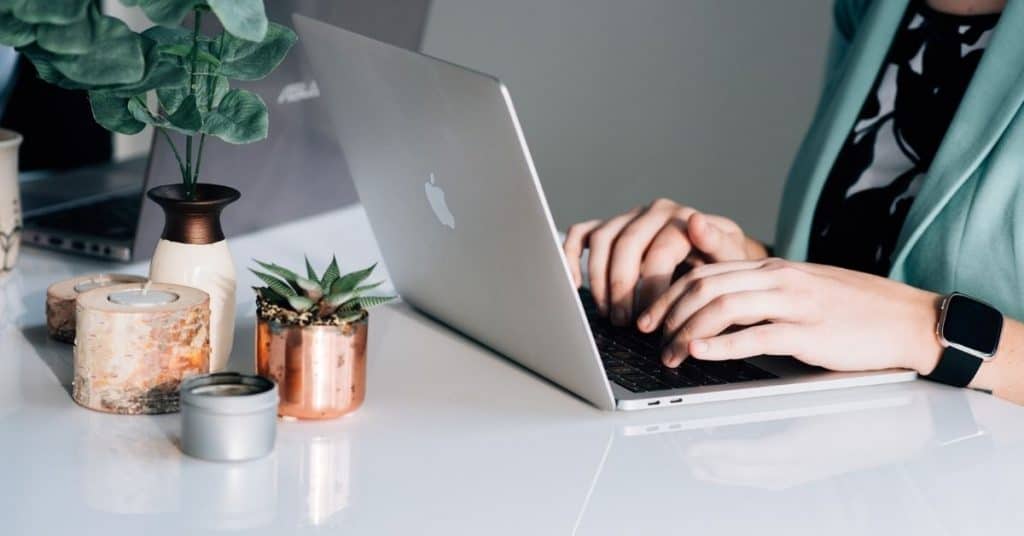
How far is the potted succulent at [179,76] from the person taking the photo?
852 millimetres

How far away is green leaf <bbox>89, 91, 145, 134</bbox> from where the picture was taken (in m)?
0.97

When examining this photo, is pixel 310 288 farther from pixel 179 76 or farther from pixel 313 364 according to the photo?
pixel 179 76

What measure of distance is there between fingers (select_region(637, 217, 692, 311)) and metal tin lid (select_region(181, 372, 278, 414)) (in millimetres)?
481

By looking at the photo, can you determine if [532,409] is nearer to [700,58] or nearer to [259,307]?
[259,307]

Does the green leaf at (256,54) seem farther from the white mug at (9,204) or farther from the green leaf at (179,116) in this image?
the white mug at (9,204)

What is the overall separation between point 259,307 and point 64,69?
0.74 feet

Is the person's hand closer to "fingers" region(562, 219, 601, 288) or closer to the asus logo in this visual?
"fingers" region(562, 219, 601, 288)

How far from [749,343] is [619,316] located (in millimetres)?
195

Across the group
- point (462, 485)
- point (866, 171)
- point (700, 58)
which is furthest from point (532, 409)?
point (700, 58)

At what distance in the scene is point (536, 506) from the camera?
840 millimetres

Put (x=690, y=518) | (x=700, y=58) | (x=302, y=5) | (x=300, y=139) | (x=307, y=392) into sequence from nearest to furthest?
(x=690, y=518), (x=307, y=392), (x=302, y=5), (x=300, y=139), (x=700, y=58)

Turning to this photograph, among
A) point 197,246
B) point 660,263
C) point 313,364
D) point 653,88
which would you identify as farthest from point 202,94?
point 653,88

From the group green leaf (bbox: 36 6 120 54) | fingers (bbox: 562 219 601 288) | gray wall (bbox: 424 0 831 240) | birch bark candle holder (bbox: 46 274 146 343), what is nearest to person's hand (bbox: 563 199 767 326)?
fingers (bbox: 562 219 601 288)

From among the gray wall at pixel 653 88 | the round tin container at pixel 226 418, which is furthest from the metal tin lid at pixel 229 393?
the gray wall at pixel 653 88
